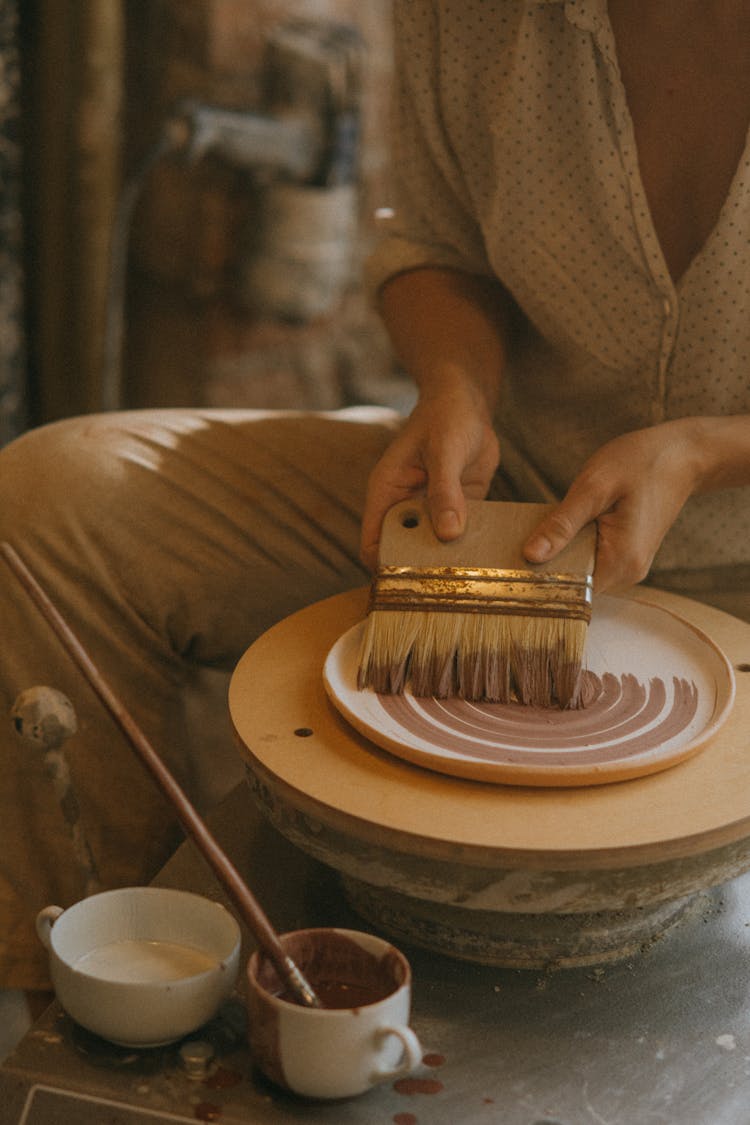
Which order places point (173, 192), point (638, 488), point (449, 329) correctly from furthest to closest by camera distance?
point (173, 192) < point (449, 329) < point (638, 488)

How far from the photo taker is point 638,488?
1.02 m

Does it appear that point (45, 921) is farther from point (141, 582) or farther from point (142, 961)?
point (141, 582)

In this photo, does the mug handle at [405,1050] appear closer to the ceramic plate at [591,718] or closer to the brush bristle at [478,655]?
the ceramic plate at [591,718]

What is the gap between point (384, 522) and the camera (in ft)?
3.32

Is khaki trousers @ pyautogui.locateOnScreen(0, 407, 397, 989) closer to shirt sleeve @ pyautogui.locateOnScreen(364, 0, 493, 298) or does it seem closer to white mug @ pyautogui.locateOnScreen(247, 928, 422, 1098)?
shirt sleeve @ pyautogui.locateOnScreen(364, 0, 493, 298)

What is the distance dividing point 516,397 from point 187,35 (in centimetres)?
121

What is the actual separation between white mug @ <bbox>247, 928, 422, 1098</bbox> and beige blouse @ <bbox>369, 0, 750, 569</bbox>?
638 millimetres

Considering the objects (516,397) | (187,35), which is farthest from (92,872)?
(187,35)

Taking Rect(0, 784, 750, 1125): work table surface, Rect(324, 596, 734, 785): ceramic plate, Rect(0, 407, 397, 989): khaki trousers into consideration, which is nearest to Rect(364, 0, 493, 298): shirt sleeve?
Rect(0, 407, 397, 989): khaki trousers

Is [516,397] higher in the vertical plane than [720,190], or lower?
lower

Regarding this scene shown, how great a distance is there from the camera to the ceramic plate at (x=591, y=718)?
83 cm

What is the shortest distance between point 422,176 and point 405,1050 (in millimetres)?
956

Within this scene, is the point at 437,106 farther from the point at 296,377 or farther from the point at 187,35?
the point at 296,377

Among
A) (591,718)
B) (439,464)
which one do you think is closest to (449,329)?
(439,464)
